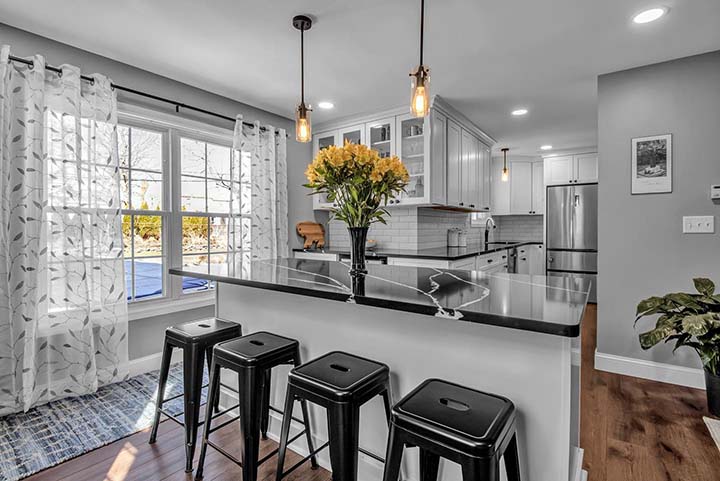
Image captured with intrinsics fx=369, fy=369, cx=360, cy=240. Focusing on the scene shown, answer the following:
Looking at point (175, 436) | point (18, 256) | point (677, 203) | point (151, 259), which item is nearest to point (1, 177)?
point (18, 256)

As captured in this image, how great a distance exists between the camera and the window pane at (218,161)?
11.7 feet

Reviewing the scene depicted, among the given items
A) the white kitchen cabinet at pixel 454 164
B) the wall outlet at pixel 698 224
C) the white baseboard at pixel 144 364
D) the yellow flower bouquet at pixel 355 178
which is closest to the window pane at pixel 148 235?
the white baseboard at pixel 144 364

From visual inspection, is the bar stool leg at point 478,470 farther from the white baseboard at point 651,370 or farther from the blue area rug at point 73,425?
the white baseboard at point 651,370

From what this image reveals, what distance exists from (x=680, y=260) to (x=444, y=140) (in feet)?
7.39

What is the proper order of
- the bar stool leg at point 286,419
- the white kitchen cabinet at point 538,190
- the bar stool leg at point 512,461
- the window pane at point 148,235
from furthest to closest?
1. the white kitchen cabinet at point 538,190
2. the window pane at point 148,235
3. the bar stool leg at point 286,419
4. the bar stool leg at point 512,461

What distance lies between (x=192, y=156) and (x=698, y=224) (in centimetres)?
417

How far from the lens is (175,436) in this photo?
2059mm

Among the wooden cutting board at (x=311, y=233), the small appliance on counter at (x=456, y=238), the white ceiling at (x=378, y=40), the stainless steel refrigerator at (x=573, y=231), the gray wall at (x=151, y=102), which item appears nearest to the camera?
the white ceiling at (x=378, y=40)

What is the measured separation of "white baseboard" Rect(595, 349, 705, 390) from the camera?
8.94 feet

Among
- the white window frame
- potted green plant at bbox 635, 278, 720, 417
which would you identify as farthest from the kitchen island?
the white window frame

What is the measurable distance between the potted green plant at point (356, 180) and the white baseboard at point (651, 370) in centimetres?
249

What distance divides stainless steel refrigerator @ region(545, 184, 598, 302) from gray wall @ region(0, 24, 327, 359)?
379 cm

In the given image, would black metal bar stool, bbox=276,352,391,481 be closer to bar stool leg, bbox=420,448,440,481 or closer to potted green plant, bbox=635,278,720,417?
bar stool leg, bbox=420,448,440,481

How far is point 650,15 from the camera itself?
220 centimetres
